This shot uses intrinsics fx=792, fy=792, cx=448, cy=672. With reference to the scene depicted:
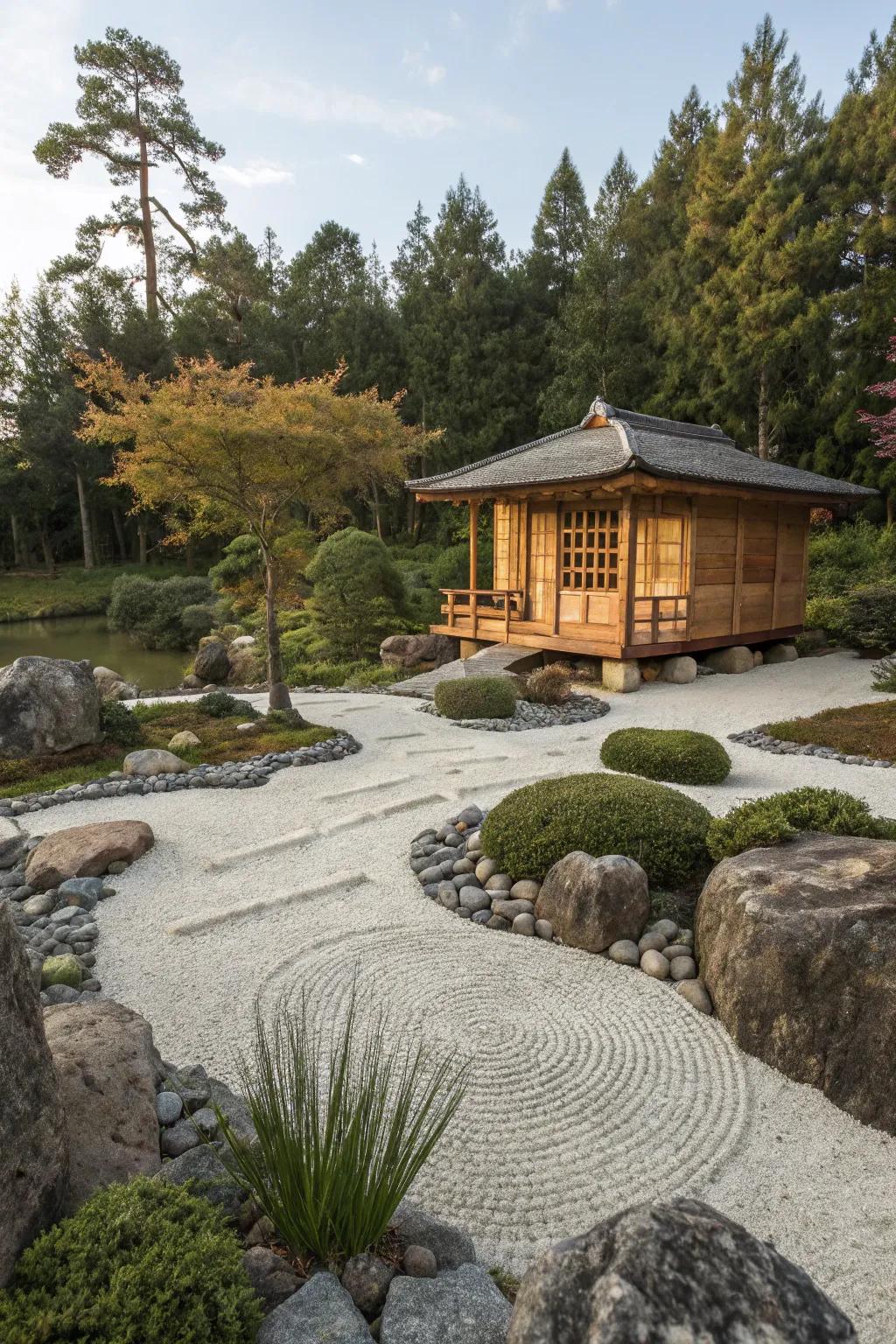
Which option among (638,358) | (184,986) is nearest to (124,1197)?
(184,986)

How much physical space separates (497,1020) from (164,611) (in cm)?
2162

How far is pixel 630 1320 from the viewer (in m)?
1.43

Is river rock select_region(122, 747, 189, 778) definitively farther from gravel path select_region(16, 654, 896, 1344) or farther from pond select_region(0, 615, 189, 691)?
pond select_region(0, 615, 189, 691)

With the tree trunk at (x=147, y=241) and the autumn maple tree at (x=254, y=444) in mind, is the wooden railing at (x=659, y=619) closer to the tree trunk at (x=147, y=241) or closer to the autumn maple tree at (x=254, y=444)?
the autumn maple tree at (x=254, y=444)

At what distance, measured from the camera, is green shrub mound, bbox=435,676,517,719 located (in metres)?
10.6

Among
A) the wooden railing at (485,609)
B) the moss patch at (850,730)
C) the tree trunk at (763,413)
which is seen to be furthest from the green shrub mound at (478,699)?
the tree trunk at (763,413)

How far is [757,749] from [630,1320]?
8193 mm

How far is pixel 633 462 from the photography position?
11086mm

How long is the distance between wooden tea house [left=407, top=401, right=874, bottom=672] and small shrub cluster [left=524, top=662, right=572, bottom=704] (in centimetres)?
134

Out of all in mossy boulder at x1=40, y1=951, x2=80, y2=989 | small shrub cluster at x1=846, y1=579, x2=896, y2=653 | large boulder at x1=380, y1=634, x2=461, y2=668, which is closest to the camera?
mossy boulder at x1=40, y1=951, x2=80, y2=989

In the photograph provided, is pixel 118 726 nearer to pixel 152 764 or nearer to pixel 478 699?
pixel 152 764

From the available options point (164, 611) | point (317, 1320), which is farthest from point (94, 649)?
point (317, 1320)

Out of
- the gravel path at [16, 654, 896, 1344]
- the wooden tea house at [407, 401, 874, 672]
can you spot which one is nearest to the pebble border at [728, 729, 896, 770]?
the gravel path at [16, 654, 896, 1344]

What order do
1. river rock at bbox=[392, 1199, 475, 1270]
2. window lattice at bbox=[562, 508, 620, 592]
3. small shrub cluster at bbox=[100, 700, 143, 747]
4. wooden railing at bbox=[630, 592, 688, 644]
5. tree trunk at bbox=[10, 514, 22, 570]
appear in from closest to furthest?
river rock at bbox=[392, 1199, 475, 1270] → small shrub cluster at bbox=[100, 700, 143, 747] → wooden railing at bbox=[630, 592, 688, 644] → window lattice at bbox=[562, 508, 620, 592] → tree trunk at bbox=[10, 514, 22, 570]
